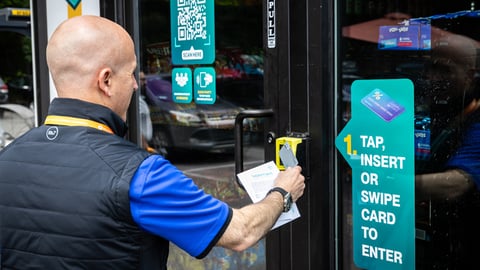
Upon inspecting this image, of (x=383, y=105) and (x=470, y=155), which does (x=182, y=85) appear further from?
(x=470, y=155)

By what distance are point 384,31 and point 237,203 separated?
1.09 metres

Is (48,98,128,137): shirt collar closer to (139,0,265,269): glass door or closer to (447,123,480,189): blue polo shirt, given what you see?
(139,0,265,269): glass door

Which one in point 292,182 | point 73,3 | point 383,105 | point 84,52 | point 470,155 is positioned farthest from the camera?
point 73,3

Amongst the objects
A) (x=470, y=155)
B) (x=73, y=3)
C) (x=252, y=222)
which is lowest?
(x=252, y=222)

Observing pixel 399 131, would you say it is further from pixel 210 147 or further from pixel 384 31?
pixel 210 147

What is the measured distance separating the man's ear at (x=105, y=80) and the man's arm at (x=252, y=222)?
48cm

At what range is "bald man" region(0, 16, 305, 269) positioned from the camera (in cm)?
154

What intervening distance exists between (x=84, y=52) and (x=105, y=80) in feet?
0.30

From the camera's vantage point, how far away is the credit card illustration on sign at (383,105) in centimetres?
221

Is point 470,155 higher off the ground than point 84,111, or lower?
lower

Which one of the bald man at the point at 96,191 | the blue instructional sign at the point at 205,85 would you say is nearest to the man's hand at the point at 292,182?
the bald man at the point at 96,191

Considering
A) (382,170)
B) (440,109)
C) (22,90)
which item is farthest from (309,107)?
(22,90)

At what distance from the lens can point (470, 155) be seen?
6.97ft

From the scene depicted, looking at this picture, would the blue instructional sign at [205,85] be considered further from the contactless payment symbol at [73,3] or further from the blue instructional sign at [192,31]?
the contactless payment symbol at [73,3]
